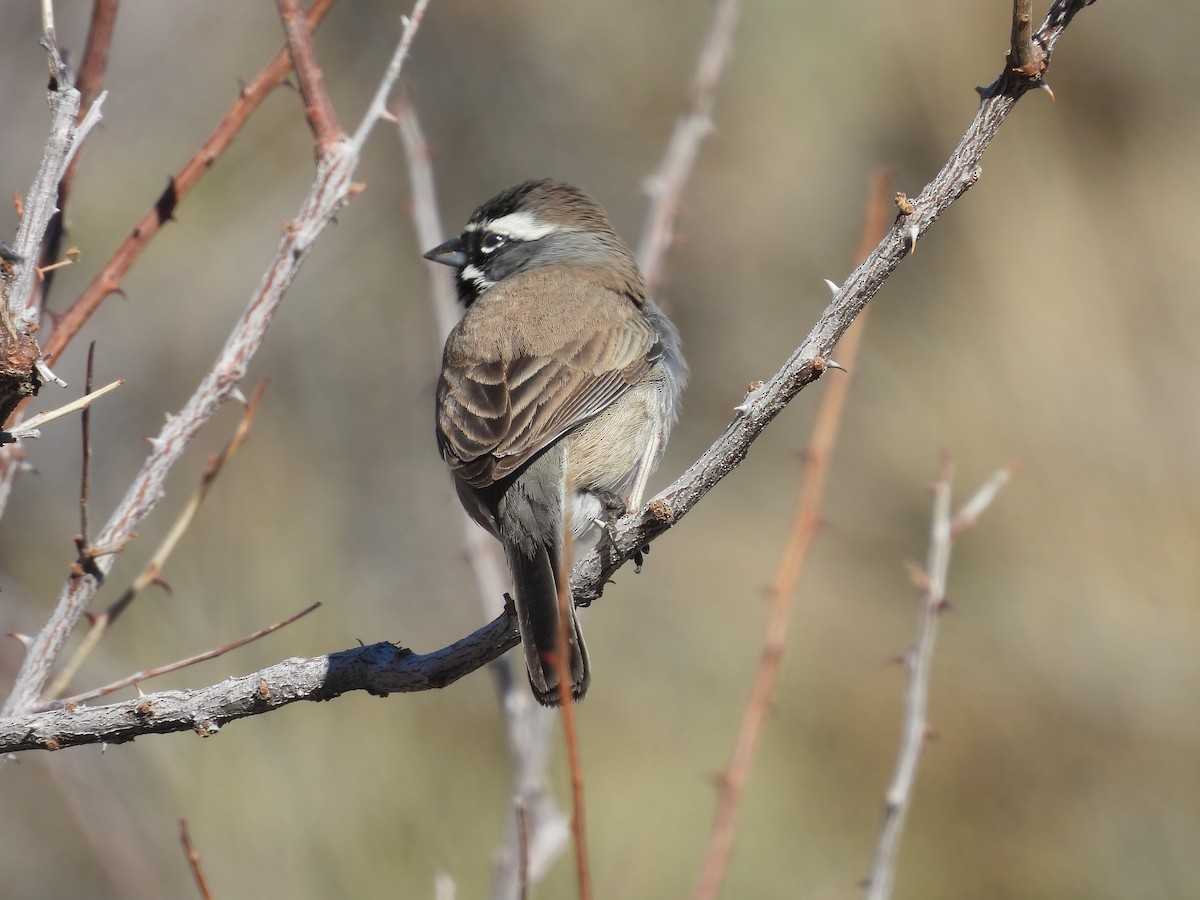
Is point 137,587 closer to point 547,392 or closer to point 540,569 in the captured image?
point 540,569

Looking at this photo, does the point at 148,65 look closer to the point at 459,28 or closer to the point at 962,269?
the point at 459,28

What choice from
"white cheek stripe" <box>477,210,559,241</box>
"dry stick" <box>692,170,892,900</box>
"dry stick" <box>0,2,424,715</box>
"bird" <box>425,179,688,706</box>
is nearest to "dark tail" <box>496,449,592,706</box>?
"bird" <box>425,179,688,706</box>

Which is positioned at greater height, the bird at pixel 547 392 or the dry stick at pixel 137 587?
the bird at pixel 547 392

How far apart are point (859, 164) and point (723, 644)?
13.6ft

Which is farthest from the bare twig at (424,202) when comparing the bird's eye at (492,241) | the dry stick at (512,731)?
the bird's eye at (492,241)

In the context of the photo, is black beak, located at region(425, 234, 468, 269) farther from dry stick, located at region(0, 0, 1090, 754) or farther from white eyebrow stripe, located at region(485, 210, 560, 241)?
dry stick, located at region(0, 0, 1090, 754)

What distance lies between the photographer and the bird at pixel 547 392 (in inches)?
133

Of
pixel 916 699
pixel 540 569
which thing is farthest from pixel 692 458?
pixel 916 699

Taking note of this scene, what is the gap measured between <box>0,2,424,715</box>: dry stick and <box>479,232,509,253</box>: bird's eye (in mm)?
1761

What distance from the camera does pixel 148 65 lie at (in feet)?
25.5

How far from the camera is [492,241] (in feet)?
16.1

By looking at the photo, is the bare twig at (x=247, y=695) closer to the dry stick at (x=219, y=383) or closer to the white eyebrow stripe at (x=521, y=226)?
the dry stick at (x=219, y=383)

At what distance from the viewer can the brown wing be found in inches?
144

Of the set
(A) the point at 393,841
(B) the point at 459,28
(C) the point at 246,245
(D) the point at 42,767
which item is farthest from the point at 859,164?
(D) the point at 42,767
